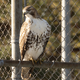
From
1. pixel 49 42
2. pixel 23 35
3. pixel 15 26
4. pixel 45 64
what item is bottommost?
pixel 49 42

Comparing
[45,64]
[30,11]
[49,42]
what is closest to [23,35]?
[30,11]

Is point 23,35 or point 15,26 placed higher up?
point 15,26

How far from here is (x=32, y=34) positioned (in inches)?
91.9

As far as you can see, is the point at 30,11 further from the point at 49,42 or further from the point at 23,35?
the point at 49,42

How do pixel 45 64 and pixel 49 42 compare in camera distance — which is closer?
pixel 45 64

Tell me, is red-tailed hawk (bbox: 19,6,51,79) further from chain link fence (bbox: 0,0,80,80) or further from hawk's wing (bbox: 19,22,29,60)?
chain link fence (bbox: 0,0,80,80)

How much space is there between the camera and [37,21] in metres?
2.39

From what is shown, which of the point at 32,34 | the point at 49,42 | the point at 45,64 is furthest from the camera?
the point at 49,42

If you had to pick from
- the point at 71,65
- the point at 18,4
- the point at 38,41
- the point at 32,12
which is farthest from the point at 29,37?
the point at 71,65

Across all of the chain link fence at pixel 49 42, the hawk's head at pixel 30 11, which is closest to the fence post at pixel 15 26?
the chain link fence at pixel 49 42

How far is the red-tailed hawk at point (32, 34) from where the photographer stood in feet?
7.65

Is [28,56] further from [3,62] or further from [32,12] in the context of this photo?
[3,62]

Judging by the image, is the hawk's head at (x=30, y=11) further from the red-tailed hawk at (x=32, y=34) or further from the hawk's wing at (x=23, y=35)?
the hawk's wing at (x=23, y=35)

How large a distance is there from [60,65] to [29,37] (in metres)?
0.63
